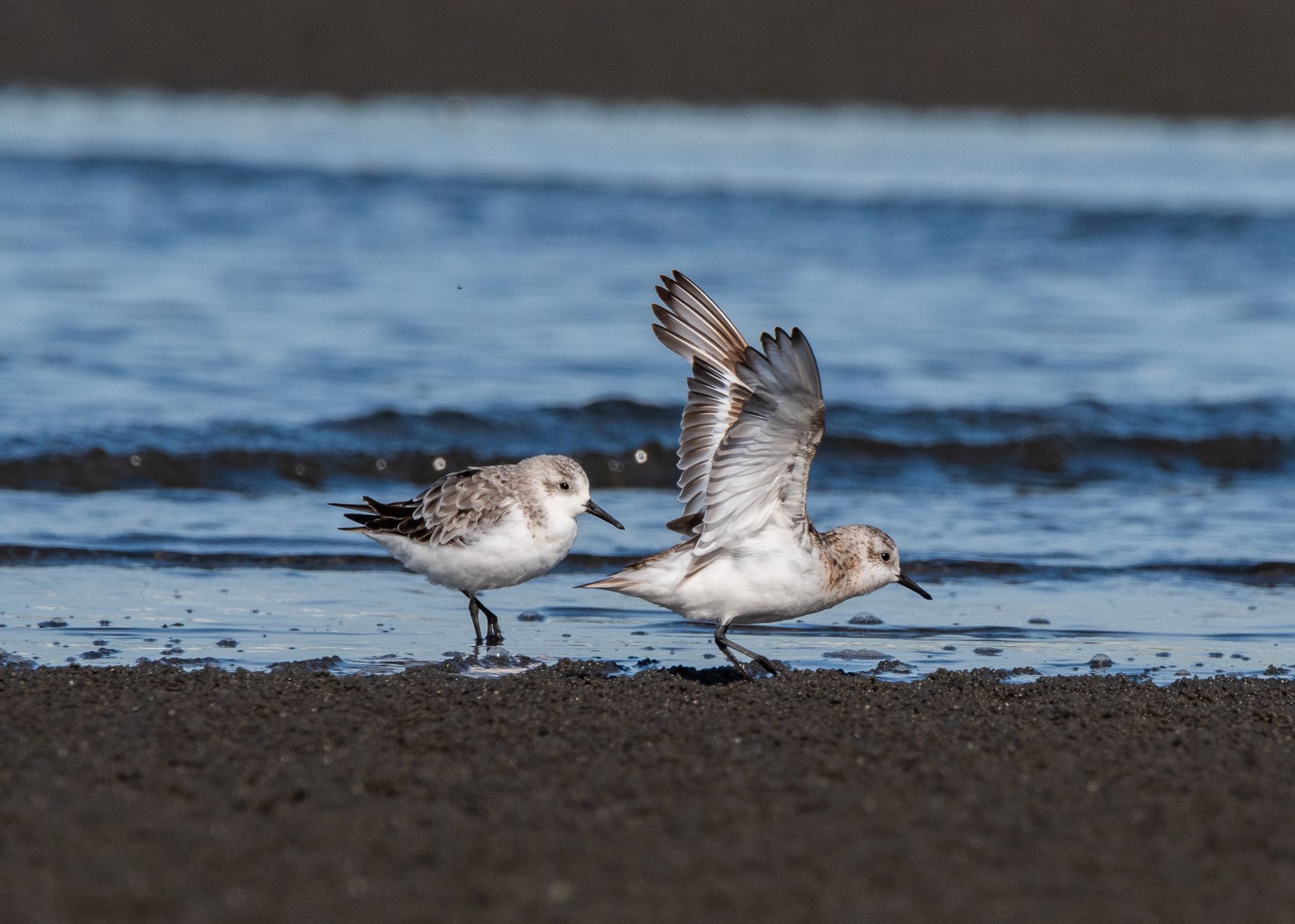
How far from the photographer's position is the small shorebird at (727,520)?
23.9ft

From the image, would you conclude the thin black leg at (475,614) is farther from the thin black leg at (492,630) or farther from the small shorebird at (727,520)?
the small shorebird at (727,520)

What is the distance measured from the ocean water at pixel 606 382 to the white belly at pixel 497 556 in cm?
34

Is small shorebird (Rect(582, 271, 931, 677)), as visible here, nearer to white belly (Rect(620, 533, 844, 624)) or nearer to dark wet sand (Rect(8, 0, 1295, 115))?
white belly (Rect(620, 533, 844, 624))

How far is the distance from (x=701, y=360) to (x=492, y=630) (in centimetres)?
188

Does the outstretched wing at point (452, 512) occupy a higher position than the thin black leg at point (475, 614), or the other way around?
the outstretched wing at point (452, 512)

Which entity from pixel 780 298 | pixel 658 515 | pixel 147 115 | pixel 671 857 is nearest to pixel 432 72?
pixel 147 115

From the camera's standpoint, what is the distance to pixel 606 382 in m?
15.4

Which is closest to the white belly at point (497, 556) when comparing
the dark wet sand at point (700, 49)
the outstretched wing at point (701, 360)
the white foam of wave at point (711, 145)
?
the outstretched wing at point (701, 360)

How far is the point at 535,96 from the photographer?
41156mm

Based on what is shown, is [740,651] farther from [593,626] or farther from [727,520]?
[593,626]

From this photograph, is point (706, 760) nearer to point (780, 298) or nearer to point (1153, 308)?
point (780, 298)

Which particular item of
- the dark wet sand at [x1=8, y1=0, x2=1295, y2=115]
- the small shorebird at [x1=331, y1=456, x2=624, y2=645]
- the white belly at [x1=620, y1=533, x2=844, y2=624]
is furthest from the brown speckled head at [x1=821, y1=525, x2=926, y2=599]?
the dark wet sand at [x1=8, y1=0, x2=1295, y2=115]

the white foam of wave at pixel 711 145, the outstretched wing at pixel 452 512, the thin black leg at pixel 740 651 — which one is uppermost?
the white foam of wave at pixel 711 145

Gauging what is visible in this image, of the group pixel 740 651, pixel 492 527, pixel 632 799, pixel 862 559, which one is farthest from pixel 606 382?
pixel 632 799
